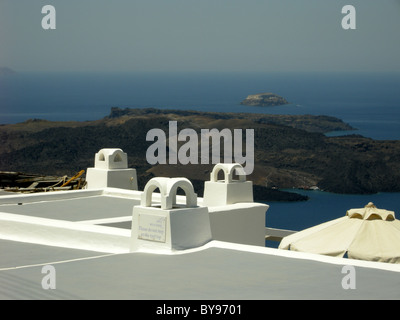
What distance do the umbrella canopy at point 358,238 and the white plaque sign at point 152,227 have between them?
3.25 meters

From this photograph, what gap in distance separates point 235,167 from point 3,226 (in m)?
5.49

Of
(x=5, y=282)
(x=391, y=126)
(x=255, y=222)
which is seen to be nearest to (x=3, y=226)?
(x=5, y=282)

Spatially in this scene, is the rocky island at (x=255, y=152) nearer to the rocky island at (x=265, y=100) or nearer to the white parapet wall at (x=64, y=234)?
the rocky island at (x=265, y=100)

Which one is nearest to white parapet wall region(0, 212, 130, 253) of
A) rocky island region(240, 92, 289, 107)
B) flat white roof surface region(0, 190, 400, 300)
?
flat white roof surface region(0, 190, 400, 300)

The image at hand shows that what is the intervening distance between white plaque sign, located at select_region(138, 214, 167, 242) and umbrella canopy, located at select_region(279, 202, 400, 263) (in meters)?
3.25

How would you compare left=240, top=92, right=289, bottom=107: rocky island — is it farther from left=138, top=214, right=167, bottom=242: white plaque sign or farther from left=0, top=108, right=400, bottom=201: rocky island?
left=138, top=214, right=167, bottom=242: white plaque sign

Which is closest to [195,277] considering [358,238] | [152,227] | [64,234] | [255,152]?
[152,227]

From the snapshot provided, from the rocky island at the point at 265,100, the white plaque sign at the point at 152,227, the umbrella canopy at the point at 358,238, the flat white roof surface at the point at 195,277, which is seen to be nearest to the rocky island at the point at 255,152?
the rocky island at the point at 265,100

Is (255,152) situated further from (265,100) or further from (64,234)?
(64,234)

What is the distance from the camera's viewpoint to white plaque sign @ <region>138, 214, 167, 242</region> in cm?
1131

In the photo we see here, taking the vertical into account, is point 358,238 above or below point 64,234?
below

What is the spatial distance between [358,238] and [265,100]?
144274mm

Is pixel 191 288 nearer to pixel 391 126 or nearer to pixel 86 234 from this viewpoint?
pixel 86 234

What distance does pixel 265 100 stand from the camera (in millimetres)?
156375
